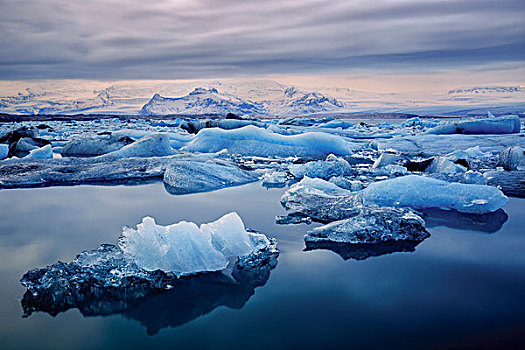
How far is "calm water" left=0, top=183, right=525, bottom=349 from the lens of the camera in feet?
4.83

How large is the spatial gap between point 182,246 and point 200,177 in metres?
2.62

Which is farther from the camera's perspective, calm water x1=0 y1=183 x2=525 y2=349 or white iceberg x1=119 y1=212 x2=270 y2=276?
white iceberg x1=119 y1=212 x2=270 y2=276

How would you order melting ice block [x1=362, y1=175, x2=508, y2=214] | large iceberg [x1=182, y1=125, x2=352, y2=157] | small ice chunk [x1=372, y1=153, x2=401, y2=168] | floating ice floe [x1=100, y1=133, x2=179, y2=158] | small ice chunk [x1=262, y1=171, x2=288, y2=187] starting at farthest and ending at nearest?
large iceberg [x1=182, y1=125, x2=352, y2=157] → floating ice floe [x1=100, y1=133, x2=179, y2=158] → small ice chunk [x1=372, y1=153, x2=401, y2=168] → small ice chunk [x1=262, y1=171, x2=288, y2=187] → melting ice block [x1=362, y1=175, x2=508, y2=214]

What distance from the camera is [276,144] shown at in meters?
7.89

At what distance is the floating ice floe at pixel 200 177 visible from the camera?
14.5 feet

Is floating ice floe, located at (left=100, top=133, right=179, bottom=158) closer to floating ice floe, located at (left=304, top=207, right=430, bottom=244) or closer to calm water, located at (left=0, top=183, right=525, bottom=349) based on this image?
calm water, located at (left=0, top=183, right=525, bottom=349)

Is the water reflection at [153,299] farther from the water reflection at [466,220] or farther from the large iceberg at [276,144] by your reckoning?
the large iceberg at [276,144]

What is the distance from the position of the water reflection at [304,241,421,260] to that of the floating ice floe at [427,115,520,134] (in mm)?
10573

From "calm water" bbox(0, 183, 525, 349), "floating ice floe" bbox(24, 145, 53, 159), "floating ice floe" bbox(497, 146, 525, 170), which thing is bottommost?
"floating ice floe" bbox(24, 145, 53, 159)

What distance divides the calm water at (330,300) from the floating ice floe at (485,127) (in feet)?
32.0

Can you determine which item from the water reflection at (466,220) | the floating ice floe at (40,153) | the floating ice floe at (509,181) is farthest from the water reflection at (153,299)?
the floating ice floe at (40,153)

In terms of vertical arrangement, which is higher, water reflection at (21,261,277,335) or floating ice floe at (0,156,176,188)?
water reflection at (21,261,277,335)

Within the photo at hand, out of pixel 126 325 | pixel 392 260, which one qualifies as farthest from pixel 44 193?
pixel 392 260

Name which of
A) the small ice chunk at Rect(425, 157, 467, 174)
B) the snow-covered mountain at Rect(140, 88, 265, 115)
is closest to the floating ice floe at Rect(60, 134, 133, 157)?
the small ice chunk at Rect(425, 157, 467, 174)
